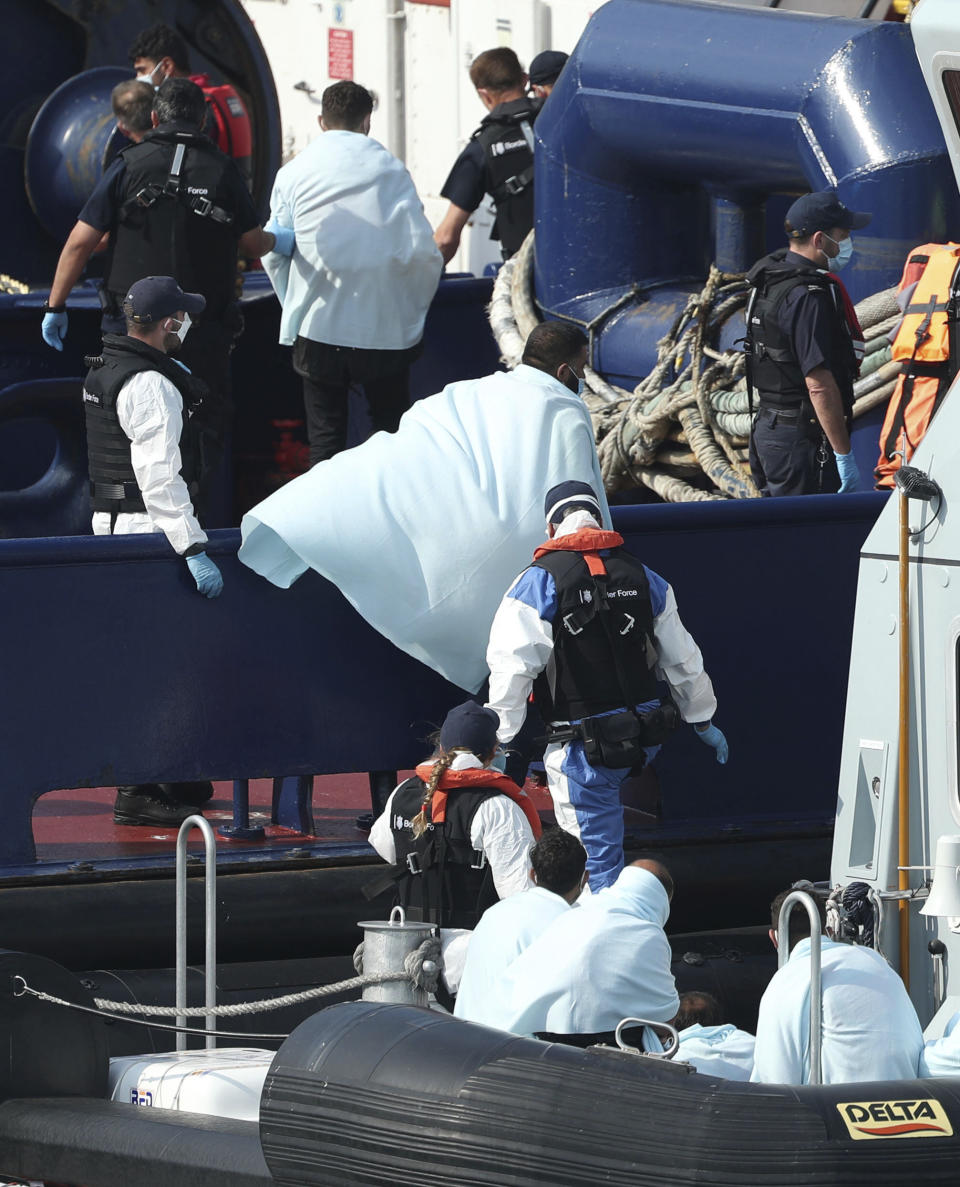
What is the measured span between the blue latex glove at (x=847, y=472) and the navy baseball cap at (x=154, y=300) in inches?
88.6

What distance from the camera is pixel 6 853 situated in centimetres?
652

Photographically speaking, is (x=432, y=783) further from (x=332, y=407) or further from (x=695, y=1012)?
(x=332, y=407)

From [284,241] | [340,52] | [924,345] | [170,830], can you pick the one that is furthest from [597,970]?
[340,52]

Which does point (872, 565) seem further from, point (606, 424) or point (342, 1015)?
point (606, 424)

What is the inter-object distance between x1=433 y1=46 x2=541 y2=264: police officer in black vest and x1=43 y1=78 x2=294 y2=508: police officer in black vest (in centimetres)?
135

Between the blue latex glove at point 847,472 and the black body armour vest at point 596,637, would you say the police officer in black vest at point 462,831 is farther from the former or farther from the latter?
the blue latex glove at point 847,472

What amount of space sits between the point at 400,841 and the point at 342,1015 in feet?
3.92

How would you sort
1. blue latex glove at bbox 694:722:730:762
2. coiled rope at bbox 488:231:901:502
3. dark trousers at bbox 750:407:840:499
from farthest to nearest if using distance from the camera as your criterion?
1. coiled rope at bbox 488:231:901:502
2. dark trousers at bbox 750:407:840:499
3. blue latex glove at bbox 694:722:730:762

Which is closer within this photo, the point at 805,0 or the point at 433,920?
the point at 433,920

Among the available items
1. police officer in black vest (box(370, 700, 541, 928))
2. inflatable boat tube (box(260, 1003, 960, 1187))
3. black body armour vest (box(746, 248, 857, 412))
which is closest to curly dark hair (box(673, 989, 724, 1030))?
police officer in black vest (box(370, 700, 541, 928))

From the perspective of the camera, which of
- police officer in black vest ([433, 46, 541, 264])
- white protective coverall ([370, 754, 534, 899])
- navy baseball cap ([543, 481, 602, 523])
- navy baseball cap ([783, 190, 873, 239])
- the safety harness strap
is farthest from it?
police officer in black vest ([433, 46, 541, 264])

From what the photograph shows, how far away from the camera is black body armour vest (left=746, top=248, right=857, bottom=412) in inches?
291

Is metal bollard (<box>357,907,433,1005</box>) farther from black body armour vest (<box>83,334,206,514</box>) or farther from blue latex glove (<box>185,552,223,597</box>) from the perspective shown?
black body armour vest (<box>83,334,206,514</box>)

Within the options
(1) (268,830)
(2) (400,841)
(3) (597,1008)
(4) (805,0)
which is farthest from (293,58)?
(3) (597,1008)
